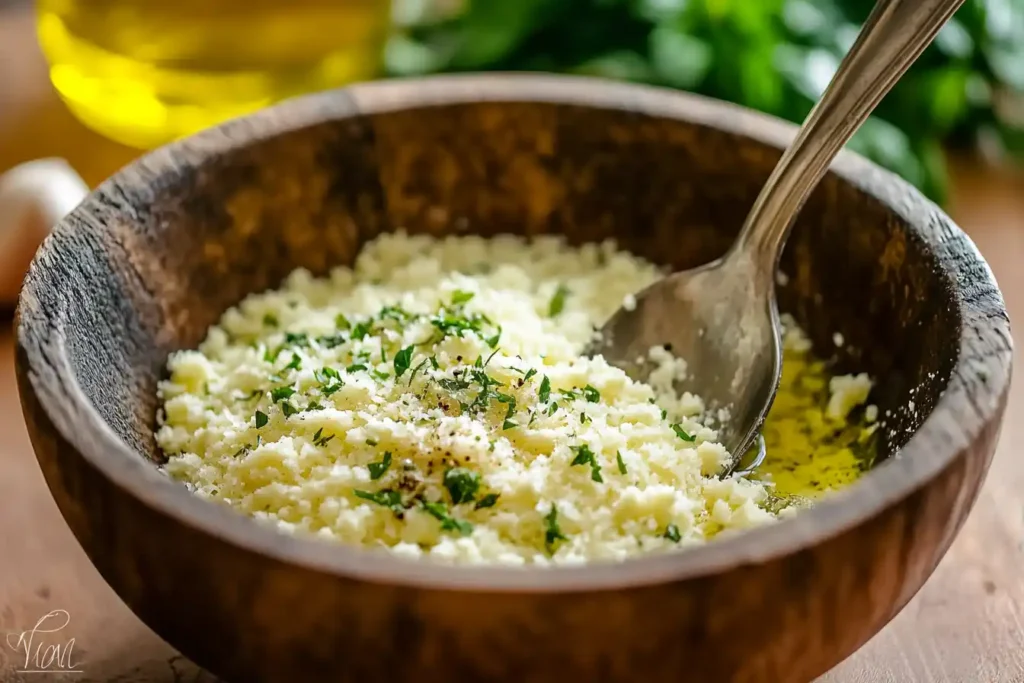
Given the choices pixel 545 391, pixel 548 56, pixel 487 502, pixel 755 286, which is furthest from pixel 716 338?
pixel 548 56

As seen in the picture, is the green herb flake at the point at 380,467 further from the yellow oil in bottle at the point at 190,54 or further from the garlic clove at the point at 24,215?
the yellow oil in bottle at the point at 190,54

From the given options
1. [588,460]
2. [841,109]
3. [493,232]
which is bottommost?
[588,460]

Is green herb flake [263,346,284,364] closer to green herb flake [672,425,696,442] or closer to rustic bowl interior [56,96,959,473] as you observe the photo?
rustic bowl interior [56,96,959,473]

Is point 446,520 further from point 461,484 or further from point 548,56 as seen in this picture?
point 548,56

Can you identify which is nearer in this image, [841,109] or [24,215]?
[841,109]

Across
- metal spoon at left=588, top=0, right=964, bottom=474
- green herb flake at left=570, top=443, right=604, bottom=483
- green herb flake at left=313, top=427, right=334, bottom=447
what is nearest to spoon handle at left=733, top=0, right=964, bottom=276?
metal spoon at left=588, top=0, right=964, bottom=474

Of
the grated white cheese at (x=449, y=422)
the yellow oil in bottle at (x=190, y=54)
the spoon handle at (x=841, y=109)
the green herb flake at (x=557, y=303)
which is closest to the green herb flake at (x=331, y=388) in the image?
the grated white cheese at (x=449, y=422)
